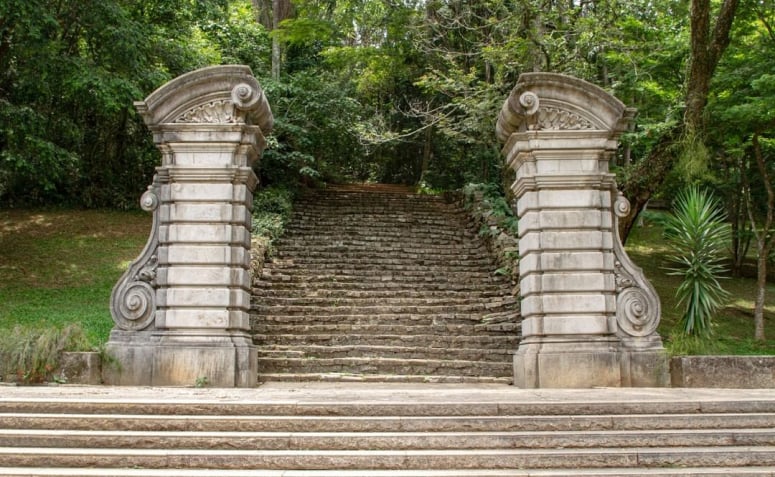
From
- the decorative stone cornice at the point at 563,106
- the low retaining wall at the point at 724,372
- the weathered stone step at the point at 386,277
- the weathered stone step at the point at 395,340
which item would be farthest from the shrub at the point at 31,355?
the low retaining wall at the point at 724,372

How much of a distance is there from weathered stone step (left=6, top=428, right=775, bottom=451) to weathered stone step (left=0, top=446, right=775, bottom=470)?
215 millimetres

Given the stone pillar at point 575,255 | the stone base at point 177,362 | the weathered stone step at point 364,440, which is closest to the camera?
the weathered stone step at point 364,440

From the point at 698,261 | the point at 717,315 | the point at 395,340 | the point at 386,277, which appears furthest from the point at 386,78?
the point at 698,261

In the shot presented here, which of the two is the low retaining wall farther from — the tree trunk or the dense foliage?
the tree trunk

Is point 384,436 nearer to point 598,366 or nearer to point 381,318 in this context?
point 598,366

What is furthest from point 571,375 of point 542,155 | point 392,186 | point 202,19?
point 392,186

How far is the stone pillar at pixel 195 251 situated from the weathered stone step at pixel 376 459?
3802 mm

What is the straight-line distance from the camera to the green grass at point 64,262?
46.6 ft

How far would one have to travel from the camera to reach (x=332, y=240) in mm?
18422

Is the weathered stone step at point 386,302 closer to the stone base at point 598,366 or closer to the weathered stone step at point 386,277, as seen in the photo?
the weathered stone step at point 386,277

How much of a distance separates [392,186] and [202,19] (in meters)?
11.9

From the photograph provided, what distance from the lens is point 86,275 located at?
56.4 feet

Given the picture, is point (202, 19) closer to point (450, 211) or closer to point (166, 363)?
point (450, 211)

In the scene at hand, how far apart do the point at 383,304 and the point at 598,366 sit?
223 inches
